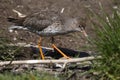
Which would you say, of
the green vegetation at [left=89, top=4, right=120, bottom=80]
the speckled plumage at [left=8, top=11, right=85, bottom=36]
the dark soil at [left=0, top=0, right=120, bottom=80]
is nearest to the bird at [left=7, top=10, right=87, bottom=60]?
the speckled plumage at [left=8, top=11, right=85, bottom=36]

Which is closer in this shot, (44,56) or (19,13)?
(44,56)

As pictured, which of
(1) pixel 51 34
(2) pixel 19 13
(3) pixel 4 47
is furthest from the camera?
(2) pixel 19 13

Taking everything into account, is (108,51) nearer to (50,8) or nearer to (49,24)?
(49,24)

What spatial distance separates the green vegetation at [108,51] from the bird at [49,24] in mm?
1934

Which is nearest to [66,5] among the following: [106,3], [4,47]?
[106,3]

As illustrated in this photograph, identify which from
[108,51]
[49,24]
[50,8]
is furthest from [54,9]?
[108,51]

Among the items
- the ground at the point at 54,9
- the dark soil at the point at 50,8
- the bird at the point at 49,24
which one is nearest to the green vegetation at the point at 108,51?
the bird at the point at 49,24

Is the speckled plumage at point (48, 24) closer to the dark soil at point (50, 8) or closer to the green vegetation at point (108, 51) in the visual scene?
the dark soil at point (50, 8)

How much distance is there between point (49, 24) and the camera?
9.88m

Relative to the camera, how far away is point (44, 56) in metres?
9.84

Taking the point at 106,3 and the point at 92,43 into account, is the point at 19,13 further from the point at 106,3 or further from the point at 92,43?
the point at 92,43

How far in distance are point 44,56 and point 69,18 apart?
123 centimetres

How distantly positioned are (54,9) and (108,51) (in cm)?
437

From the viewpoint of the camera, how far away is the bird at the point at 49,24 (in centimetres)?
988
